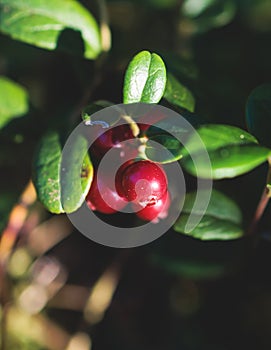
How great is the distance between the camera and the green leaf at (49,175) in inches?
46.1

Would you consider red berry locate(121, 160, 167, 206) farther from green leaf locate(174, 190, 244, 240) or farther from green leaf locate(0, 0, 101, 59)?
green leaf locate(0, 0, 101, 59)

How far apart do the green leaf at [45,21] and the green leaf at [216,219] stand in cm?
53

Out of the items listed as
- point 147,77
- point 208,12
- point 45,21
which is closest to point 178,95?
point 147,77

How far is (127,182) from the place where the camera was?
3.59 feet

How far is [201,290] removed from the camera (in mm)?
1891

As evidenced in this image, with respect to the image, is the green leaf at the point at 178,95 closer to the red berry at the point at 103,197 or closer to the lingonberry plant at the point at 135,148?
the lingonberry plant at the point at 135,148

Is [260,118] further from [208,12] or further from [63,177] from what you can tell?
[208,12]

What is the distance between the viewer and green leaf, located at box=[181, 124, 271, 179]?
3.31 ft

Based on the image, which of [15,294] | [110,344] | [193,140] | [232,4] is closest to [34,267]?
[15,294]

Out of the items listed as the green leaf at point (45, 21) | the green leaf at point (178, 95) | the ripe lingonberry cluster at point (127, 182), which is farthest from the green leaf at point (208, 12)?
the ripe lingonberry cluster at point (127, 182)

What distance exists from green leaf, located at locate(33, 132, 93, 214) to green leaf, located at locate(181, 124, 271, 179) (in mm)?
224

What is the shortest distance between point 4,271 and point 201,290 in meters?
0.68

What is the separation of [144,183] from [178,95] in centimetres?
31

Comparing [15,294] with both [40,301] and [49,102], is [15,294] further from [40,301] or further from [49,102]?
[49,102]
